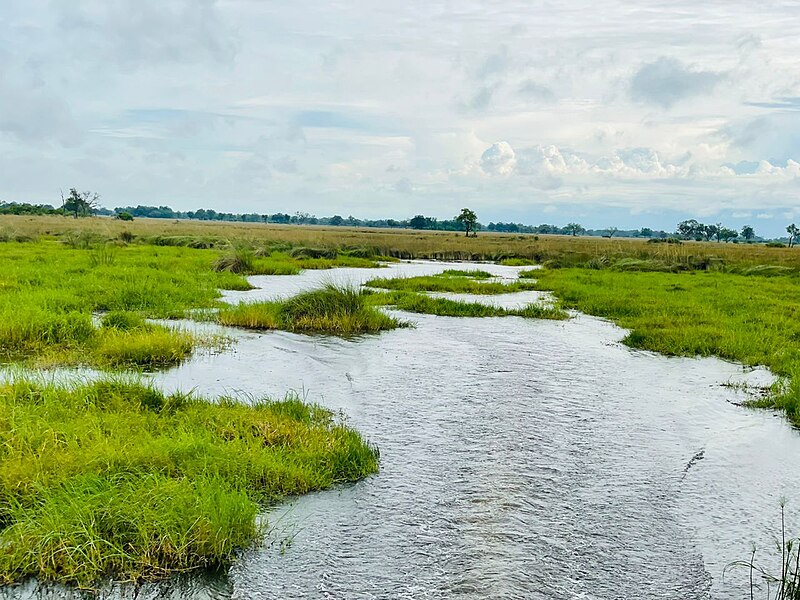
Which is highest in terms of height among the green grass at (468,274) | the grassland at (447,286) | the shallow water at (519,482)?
the green grass at (468,274)

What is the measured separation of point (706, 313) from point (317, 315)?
1223 cm

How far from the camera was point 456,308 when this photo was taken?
23.3 meters

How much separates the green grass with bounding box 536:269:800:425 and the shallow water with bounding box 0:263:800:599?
3.34 feet

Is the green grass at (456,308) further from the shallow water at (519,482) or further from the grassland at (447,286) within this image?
the shallow water at (519,482)

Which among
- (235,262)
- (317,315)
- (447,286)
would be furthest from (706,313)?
(235,262)

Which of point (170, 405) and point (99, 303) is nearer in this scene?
point (170, 405)

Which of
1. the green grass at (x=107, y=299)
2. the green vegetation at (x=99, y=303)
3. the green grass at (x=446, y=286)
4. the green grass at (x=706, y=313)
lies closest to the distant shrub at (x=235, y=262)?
the green grass at (x=107, y=299)

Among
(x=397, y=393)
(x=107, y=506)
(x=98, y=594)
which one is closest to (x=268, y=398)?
(x=397, y=393)

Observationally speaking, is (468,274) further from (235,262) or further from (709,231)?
(709,231)

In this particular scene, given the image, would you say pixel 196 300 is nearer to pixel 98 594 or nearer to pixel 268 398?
pixel 268 398

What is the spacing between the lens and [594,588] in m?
5.93

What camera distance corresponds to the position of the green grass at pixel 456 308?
22562 millimetres

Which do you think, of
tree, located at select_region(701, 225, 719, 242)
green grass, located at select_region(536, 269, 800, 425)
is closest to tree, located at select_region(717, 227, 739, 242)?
tree, located at select_region(701, 225, 719, 242)

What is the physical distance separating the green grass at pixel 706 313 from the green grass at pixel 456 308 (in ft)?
7.49
